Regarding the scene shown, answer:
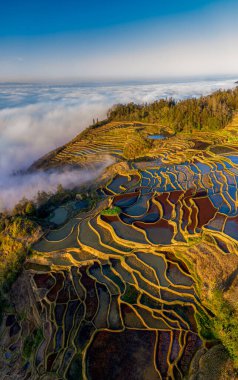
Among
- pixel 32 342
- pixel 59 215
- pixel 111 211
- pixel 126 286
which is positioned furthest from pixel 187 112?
pixel 32 342

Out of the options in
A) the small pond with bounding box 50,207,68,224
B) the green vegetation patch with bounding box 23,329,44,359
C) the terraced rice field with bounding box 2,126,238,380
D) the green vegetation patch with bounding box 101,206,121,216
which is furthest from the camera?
the small pond with bounding box 50,207,68,224

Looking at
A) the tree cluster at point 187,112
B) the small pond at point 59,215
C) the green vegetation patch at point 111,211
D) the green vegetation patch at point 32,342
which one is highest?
the tree cluster at point 187,112

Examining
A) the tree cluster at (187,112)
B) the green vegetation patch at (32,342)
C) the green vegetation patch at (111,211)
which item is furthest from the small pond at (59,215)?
the tree cluster at (187,112)

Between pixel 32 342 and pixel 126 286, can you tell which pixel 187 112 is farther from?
pixel 32 342

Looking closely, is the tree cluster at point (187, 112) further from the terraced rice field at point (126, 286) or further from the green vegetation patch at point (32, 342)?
the green vegetation patch at point (32, 342)

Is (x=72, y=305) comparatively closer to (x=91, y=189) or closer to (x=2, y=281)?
(x=2, y=281)

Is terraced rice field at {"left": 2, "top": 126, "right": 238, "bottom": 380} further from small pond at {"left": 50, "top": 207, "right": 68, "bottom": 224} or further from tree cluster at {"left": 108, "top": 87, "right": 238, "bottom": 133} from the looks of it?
tree cluster at {"left": 108, "top": 87, "right": 238, "bottom": 133}

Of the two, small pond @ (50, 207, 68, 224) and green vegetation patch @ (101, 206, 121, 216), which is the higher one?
green vegetation patch @ (101, 206, 121, 216)

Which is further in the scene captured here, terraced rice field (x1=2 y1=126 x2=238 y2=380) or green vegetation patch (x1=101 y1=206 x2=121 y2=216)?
green vegetation patch (x1=101 y1=206 x2=121 y2=216)

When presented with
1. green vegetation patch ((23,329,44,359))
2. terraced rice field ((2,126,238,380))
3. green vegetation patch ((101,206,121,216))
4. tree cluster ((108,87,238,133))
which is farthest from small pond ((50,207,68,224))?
tree cluster ((108,87,238,133))
